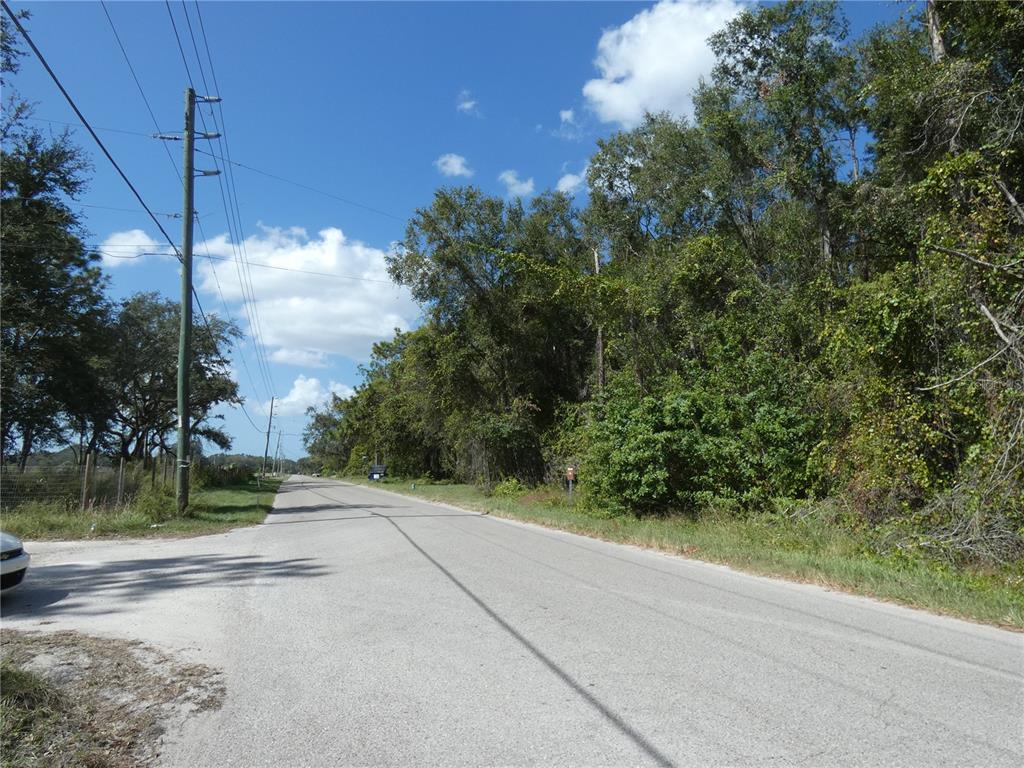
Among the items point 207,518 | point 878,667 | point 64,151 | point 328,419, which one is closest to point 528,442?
point 207,518

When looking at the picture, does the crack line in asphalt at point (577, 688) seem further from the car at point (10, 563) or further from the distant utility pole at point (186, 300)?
the distant utility pole at point (186, 300)

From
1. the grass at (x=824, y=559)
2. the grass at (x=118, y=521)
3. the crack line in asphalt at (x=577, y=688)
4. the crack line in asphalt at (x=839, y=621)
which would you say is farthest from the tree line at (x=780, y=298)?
the grass at (x=118, y=521)

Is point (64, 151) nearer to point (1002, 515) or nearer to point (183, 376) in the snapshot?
point (183, 376)

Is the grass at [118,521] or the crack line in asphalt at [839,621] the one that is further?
the grass at [118,521]

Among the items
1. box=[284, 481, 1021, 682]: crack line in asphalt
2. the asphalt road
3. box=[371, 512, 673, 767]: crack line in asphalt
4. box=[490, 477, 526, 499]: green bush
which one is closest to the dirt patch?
the asphalt road

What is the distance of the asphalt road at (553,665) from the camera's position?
12.4 ft

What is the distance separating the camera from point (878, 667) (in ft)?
16.7

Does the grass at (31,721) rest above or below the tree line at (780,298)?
below

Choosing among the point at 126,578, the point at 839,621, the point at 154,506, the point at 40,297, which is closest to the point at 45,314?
the point at 40,297

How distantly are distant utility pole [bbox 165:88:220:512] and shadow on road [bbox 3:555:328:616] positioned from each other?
803 centimetres

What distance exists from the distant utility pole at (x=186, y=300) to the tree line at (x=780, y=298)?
12121 mm

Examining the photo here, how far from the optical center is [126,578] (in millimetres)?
9531

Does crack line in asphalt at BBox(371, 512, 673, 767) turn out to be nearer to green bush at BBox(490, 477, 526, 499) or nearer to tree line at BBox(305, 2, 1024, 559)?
Answer: tree line at BBox(305, 2, 1024, 559)

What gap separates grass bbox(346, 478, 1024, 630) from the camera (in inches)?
288
